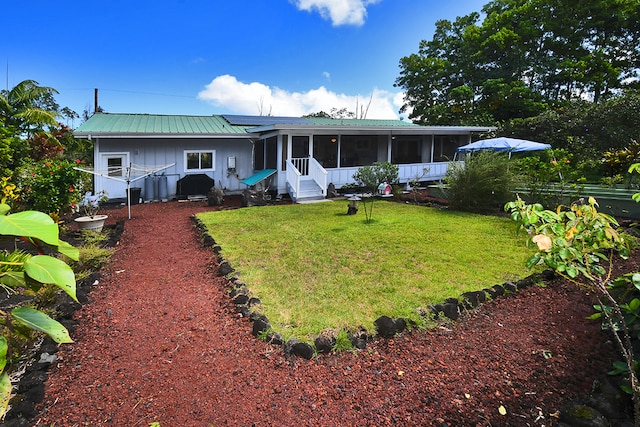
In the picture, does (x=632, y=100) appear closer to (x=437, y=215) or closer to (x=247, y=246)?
(x=437, y=215)

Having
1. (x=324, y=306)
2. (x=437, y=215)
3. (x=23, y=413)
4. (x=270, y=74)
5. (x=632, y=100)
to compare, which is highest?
(x=270, y=74)

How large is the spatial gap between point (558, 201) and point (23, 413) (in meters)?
10.6

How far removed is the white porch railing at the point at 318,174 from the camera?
488 inches

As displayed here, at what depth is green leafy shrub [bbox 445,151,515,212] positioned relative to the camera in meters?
9.48

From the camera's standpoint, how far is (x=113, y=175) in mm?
12281

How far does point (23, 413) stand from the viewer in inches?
93.2

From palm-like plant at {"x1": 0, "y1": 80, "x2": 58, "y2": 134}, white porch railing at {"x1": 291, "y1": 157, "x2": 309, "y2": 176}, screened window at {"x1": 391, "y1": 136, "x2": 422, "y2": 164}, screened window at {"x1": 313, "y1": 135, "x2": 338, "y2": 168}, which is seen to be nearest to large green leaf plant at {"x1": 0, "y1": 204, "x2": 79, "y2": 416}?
white porch railing at {"x1": 291, "y1": 157, "x2": 309, "y2": 176}

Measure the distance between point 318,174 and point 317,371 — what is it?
10097mm

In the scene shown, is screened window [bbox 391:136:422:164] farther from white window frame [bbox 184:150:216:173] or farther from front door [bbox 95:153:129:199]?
front door [bbox 95:153:129:199]

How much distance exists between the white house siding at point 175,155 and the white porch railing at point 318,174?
11.6 feet

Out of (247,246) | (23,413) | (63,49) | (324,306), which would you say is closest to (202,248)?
(247,246)

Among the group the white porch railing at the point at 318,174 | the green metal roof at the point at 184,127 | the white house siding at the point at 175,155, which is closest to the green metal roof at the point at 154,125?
the green metal roof at the point at 184,127

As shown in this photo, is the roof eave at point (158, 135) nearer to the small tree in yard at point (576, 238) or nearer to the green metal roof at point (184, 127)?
the green metal roof at point (184, 127)

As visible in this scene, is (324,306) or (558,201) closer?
(324,306)
